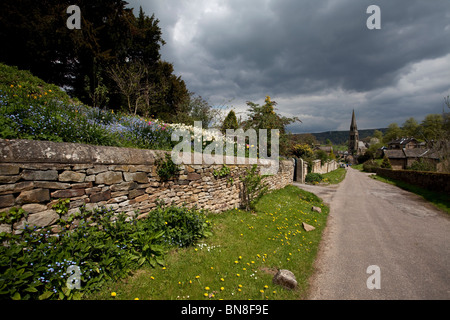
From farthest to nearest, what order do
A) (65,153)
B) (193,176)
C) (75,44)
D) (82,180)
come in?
(75,44) < (193,176) < (82,180) < (65,153)

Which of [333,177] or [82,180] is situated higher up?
[82,180]

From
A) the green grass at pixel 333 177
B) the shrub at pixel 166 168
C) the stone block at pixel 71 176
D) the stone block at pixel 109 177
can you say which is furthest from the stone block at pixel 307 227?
the green grass at pixel 333 177

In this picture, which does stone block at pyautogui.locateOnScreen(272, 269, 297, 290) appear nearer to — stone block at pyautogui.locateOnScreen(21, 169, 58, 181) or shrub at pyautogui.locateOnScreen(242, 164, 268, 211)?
shrub at pyautogui.locateOnScreen(242, 164, 268, 211)

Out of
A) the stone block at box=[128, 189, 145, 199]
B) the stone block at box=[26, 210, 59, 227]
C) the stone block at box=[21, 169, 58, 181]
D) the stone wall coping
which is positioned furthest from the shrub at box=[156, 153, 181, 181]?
the stone block at box=[26, 210, 59, 227]

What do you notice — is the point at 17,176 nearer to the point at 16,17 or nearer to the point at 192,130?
the point at 192,130

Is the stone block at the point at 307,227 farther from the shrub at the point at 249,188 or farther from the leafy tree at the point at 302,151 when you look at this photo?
the leafy tree at the point at 302,151

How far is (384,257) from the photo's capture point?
4324 millimetres

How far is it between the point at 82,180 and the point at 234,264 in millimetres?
3243

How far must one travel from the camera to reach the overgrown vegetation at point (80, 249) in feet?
7.04

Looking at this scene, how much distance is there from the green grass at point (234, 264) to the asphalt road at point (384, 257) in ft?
1.36

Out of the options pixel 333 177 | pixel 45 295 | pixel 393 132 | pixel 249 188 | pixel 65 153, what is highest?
pixel 393 132

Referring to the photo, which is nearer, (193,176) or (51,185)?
(51,185)

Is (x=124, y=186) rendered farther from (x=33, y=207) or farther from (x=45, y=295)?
(x=45, y=295)

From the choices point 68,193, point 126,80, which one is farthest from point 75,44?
point 68,193
